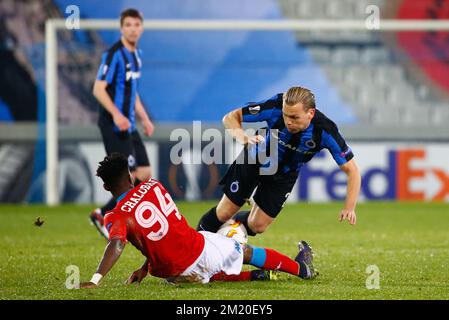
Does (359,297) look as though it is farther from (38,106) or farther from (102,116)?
(38,106)

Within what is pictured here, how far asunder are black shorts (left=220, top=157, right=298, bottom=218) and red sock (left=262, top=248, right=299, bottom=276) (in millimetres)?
778

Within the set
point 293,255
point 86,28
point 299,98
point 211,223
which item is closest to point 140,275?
point 211,223

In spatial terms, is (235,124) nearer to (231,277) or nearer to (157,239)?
(231,277)

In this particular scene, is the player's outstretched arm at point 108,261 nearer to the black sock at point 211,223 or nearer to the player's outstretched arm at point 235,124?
the player's outstretched arm at point 235,124

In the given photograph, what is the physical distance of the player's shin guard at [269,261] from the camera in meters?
6.41

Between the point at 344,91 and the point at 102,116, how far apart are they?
7.82 meters

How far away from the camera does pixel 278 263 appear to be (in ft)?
21.2

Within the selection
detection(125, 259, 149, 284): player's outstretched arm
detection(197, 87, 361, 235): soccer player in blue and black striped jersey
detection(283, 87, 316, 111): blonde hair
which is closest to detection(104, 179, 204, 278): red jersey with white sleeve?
detection(125, 259, 149, 284): player's outstretched arm

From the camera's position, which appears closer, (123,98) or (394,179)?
(123,98)

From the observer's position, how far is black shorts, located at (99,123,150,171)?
941 cm

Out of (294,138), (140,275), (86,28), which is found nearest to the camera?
(140,275)

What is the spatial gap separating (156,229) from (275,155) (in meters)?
1.43

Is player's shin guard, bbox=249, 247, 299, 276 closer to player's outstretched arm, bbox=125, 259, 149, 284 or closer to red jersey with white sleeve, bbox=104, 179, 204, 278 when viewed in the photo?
red jersey with white sleeve, bbox=104, 179, 204, 278
